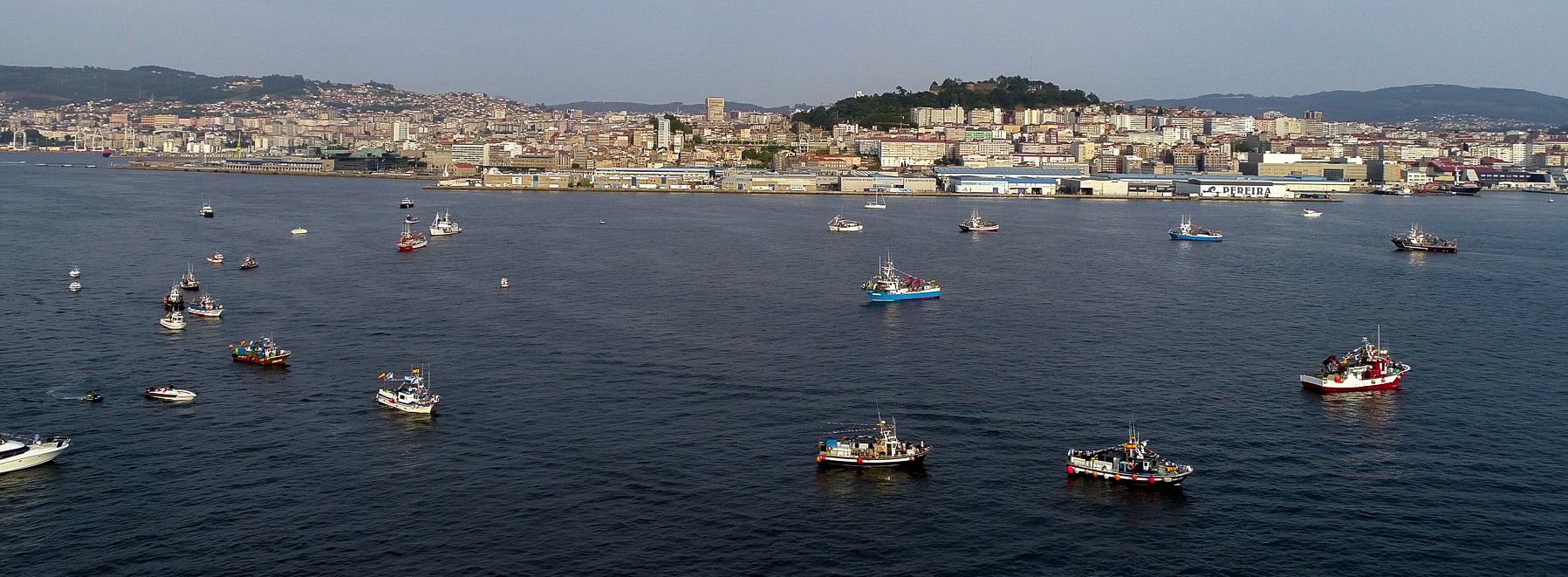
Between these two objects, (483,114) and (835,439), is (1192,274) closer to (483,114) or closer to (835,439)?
(835,439)

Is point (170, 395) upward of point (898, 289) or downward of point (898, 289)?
downward

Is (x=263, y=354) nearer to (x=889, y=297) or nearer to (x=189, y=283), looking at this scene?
(x=189, y=283)

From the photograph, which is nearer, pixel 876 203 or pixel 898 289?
pixel 898 289

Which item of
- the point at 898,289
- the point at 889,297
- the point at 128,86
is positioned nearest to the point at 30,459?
the point at 889,297

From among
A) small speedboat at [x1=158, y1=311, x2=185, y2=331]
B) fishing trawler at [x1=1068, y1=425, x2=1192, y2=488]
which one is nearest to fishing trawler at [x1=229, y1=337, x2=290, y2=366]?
small speedboat at [x1=158, y1=311, x2=185, y2=331]

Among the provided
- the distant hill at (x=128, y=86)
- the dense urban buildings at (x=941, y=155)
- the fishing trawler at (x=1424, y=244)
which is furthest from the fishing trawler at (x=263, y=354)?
the distant hill at (x=128, y=86)

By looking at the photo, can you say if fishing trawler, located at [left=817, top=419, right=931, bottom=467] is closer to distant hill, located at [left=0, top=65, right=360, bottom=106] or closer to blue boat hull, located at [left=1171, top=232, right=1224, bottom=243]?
blue boat hull, located at [left=1171, top=232, right=1224, bottom=243]
